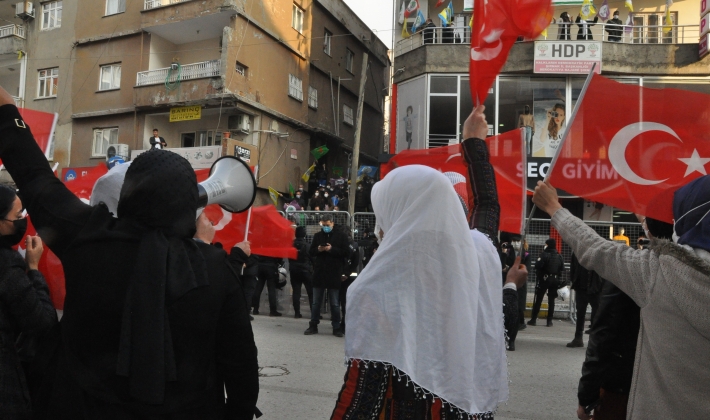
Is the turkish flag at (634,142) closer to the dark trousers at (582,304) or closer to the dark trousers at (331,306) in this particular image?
the dark trousers at (582,304)

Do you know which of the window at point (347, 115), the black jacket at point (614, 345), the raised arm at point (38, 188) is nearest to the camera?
the raised arm at point (38, 188)

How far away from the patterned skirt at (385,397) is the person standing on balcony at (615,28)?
20.6 metres

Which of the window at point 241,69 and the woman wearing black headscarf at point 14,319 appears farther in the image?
the window at point 241,69

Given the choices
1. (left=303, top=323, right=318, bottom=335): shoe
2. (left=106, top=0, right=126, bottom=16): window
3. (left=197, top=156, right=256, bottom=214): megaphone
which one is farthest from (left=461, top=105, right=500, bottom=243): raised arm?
(left=106, top=0, right=126, bottom=16): window

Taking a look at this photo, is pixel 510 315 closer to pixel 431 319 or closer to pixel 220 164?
pixel 431 319

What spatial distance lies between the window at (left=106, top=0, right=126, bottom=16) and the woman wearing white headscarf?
84.4ft

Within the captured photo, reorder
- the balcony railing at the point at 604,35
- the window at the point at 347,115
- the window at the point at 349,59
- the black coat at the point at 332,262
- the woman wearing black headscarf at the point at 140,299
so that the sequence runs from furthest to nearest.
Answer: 1. the window at the point at 349,59
2. the window at the point at 347,115
3. the balcony railing at the point at 604,35
4. the black coat at the point at 332,262
5. the woman wearing black headscarf at the point at 140,299

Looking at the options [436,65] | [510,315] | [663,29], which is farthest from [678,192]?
[663,29]

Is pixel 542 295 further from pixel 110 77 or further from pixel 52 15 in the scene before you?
pixel 52 15

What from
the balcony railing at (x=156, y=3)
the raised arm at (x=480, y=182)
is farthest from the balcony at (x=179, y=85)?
the raised arm at (x=480, y=182)

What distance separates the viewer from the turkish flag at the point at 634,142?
464 centimetres

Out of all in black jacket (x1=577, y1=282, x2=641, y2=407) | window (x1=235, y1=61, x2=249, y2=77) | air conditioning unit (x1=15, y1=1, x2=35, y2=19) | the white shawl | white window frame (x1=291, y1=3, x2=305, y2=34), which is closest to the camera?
the white shawl

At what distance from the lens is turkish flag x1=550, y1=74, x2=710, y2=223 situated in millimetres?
4641

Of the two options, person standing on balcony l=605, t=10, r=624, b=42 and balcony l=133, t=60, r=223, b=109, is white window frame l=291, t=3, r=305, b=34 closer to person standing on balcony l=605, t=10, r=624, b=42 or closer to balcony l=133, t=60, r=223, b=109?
balcony l=133, t=60, r=223, b=109
